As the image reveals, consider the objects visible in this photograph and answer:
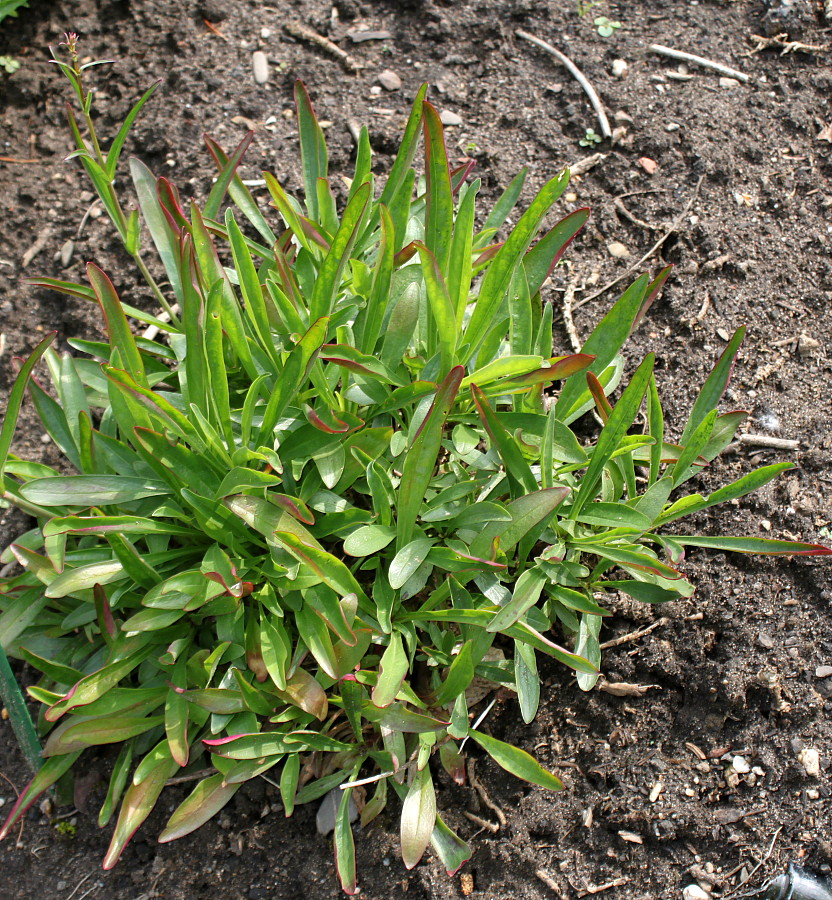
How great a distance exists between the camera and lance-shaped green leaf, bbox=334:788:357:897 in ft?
4.93

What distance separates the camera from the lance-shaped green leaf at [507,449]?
4.83 ft

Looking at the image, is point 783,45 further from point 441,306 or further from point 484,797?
point 484,797

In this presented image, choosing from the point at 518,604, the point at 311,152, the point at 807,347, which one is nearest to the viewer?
the point at 518,604

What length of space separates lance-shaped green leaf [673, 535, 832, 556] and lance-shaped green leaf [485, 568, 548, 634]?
1.19ft

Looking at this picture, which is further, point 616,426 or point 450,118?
point 450,118

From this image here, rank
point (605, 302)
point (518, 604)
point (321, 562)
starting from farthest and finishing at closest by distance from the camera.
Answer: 1. point (605, 302)
2. point (321, 562)
3. point (518, 604)

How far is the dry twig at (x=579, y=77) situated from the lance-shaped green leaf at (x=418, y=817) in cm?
193

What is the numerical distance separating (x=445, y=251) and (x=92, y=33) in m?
1.96

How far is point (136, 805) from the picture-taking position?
1543mm

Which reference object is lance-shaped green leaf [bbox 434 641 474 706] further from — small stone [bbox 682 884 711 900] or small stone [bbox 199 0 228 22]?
small stone [bbox 199 0 228 22]

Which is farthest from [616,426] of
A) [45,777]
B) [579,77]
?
[579,77]

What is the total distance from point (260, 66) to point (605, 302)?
4.71ft

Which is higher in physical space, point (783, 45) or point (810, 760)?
point (783, 45)

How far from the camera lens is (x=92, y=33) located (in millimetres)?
2785
